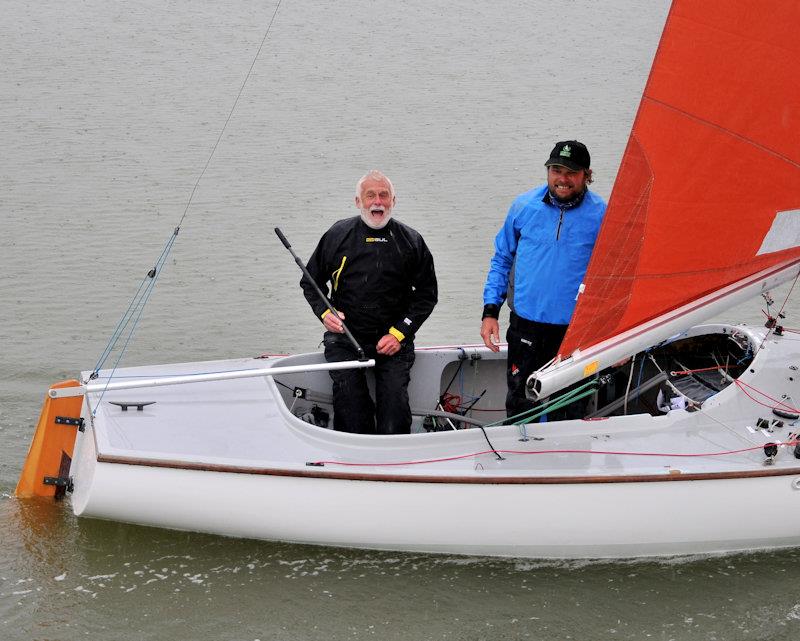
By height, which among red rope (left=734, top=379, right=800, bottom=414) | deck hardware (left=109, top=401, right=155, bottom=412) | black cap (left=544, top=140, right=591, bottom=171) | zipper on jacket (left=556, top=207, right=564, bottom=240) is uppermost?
black cap (left=544, top=140, right=591, bottom=171)

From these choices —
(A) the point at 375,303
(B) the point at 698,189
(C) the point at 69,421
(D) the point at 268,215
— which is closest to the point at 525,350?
(A) the point at 375,303

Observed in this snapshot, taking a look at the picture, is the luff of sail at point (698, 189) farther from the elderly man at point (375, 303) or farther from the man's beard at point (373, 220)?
the man's beard at point (373, 220)

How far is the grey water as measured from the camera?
15.0 ft

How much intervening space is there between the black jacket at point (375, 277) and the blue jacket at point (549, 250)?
445mm

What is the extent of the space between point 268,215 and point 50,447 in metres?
4.80

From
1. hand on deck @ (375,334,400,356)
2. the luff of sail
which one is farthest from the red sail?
hand on deck @ (375,334,400,356)

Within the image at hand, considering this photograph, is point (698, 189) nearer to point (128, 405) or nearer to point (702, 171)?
point (702, 171)

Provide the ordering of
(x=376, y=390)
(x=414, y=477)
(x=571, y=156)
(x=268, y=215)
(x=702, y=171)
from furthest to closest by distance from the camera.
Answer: (x=268, y=215) < (x=376, y=390) < (x=571, y=156) < (x=414, y=477) < (x=702, y=171)

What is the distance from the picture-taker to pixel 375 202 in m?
4.91

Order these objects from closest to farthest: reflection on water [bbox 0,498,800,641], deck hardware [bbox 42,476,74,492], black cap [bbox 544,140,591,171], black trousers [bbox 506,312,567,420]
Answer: reflection on water [bbox 0,498,800,641] < black cap [bbox 544,140,591,171] < black trousers [bbox 506,312,567,420] < deck hardware [bbox 42,476,74,492]

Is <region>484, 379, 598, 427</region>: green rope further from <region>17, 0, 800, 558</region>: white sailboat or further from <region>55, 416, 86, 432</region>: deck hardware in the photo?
<region>55, 416, 86, 432</region>: deck hardware

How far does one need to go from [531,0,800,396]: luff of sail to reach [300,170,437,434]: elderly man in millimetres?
881

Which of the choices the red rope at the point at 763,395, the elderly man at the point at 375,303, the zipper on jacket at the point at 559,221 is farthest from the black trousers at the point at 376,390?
the red rope at the point at 763,395

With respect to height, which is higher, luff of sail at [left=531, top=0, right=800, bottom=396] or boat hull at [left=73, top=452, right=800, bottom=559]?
luff of sail at [left=531, top=0, right=800, bottom=396]
